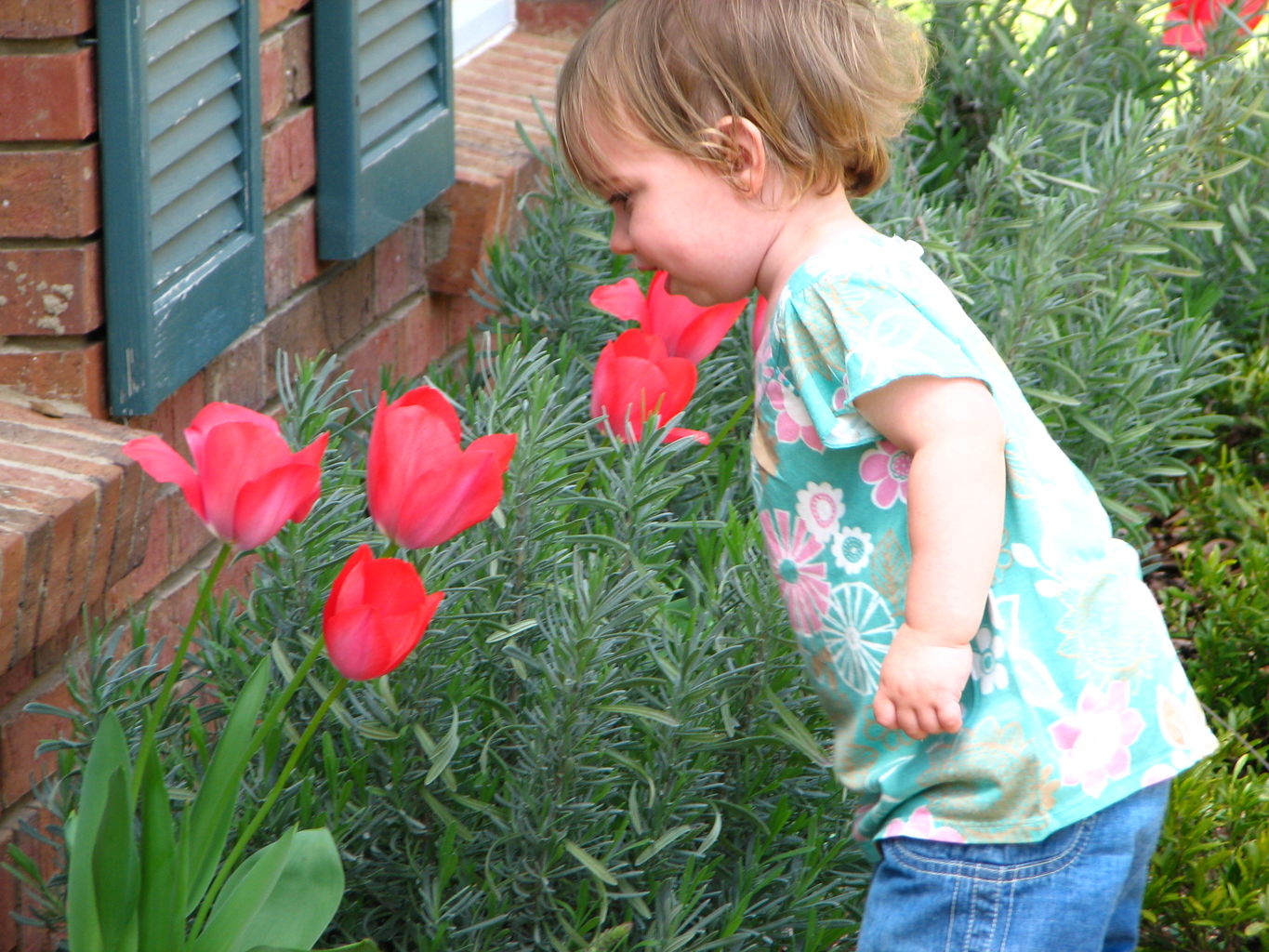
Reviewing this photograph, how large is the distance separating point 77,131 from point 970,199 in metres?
1.76

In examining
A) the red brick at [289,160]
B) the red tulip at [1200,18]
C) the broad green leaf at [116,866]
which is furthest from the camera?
the red tulip at [1200,18]

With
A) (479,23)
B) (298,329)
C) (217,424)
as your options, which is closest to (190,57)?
(298,329)

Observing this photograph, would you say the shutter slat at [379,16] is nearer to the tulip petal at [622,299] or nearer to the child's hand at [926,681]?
the tulip petal at [622,299]

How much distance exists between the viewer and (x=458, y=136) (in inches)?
113

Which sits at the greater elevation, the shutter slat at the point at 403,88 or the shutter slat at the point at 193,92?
the shutter slat at the point at 193,92

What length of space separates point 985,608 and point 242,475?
1.96ft

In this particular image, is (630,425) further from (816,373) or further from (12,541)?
(12,541)

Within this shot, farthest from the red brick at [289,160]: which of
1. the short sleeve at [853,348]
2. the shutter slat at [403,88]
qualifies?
the short sleeve at [853,348]

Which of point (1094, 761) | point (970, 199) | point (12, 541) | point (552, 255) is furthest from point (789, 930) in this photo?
point (970, 199)

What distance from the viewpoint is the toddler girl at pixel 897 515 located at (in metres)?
1.22

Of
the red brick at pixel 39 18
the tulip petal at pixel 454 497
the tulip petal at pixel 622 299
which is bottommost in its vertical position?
the tulip petal at pixel 622 299

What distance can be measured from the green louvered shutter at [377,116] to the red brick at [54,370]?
2.01 ft

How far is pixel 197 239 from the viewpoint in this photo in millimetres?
1891

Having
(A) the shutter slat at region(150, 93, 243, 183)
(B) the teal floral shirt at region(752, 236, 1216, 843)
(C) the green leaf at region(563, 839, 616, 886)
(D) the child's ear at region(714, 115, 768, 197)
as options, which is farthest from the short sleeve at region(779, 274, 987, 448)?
(A) the shutter slat at region(150, 93, 243, 183)
